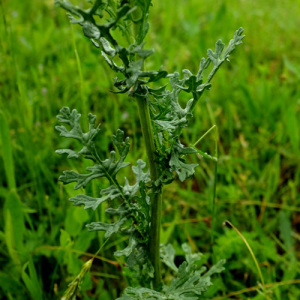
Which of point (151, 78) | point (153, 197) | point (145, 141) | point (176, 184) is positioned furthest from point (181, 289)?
point (176, 184)

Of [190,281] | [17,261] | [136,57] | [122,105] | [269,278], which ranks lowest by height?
[269,278]

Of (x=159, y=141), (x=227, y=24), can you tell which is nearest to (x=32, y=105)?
(x=159, y=141)

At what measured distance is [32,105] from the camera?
8.77 feet

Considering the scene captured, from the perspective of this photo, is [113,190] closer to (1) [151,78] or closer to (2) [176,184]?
(1) [151,78]

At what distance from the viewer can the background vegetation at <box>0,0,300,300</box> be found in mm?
1716

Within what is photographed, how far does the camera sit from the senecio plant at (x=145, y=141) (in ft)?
3.35

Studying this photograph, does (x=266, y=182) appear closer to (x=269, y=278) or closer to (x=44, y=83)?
(x=269, y=278)

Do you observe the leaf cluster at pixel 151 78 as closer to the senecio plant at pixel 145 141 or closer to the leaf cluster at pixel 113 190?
the senecio plant at pixel 145 141

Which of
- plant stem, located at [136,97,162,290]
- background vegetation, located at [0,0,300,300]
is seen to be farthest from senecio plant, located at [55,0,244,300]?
background vegetation, located at [0,0,300,300]

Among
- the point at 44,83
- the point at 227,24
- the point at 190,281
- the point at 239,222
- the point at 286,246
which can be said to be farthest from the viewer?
the point at 227,24

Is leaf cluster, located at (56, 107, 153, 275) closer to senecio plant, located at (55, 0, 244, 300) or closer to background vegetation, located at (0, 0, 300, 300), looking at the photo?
senecio plant, located at (55, 0, 244, 300)

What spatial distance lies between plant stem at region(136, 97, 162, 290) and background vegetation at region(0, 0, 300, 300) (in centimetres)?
14

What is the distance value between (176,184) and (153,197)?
113 centimetres

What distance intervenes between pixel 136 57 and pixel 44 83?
2006mm
